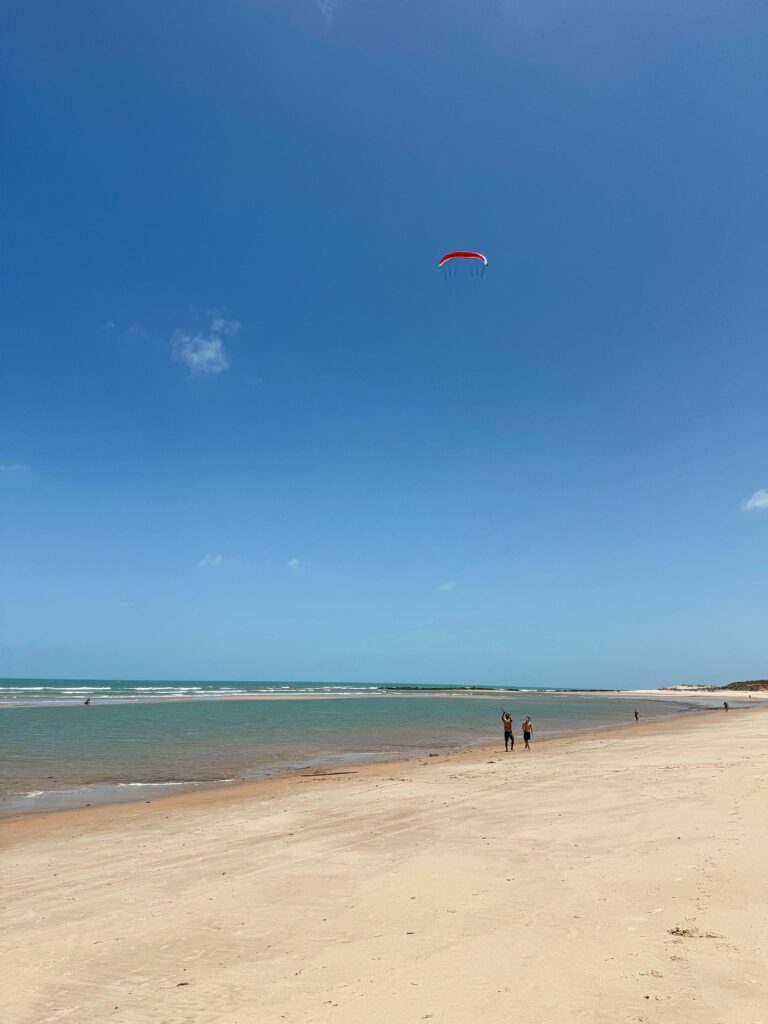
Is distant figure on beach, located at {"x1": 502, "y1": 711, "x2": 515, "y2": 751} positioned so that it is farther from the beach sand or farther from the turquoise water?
the beach sand

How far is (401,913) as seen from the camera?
25.6 ft

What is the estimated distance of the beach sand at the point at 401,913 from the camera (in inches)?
223

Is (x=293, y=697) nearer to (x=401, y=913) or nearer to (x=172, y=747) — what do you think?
(x=172, y=747)

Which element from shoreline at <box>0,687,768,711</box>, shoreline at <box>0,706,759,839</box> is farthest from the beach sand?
shoreline at <box>0,687,768,711</box>

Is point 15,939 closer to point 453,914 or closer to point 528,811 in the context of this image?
point 453,914

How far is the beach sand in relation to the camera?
566cm

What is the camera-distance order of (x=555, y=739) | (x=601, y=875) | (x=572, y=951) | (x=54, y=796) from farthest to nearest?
(x=555, y=739) < (x=54, y=796) < (x=601, y=875) < (x=572, y=951)

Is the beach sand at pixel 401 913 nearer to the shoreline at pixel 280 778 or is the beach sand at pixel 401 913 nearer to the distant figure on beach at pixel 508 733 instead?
the shoreline at pixel 280 778

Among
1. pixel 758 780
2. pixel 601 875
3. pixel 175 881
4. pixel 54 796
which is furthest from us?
pixel 54 796

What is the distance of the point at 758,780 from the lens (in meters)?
16.0

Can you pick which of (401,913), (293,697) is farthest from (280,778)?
(293,697)

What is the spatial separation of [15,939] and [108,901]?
1.41 metres

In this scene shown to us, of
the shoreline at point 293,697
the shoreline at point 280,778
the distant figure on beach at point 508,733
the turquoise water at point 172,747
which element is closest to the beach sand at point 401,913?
the shoreline at point 280,778

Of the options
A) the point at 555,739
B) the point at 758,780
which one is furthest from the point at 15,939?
the point at 555,739
